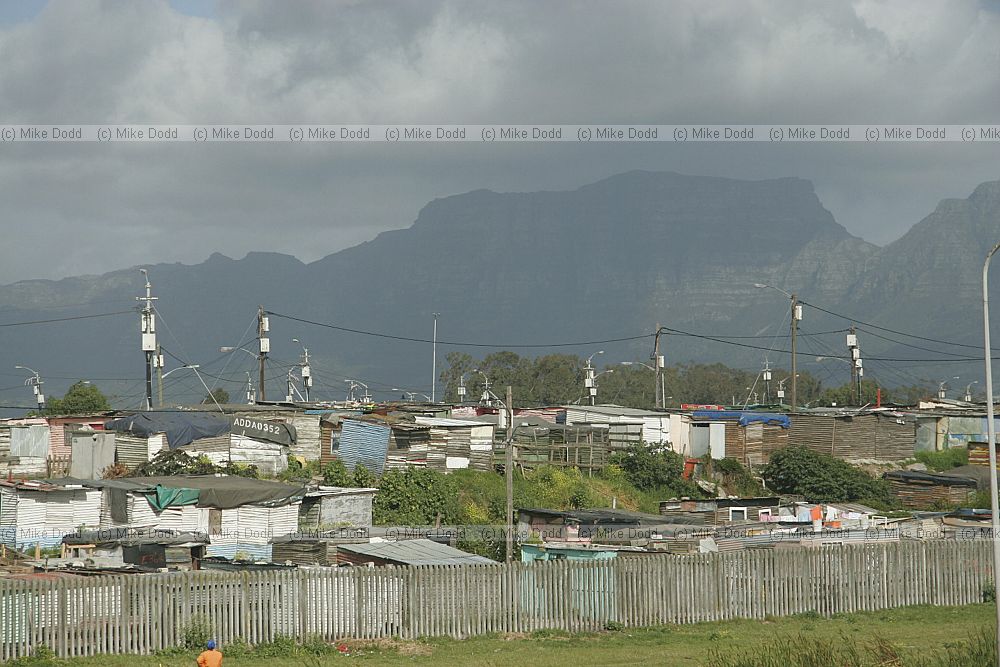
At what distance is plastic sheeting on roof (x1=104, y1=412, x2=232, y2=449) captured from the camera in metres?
45.6

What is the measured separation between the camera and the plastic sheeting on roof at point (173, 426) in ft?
150

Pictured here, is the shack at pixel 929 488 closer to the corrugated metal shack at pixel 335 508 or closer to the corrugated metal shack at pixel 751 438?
the corrugated metal shack at pixel 751 438

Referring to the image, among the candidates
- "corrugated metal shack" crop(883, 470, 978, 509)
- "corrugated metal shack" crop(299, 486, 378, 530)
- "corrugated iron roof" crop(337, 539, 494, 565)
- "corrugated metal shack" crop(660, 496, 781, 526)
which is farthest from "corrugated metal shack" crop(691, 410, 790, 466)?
"corrugated iron roof" crop(337, 539, 494, 565)

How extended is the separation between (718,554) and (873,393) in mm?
138972

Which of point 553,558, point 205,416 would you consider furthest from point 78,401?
point 553,558

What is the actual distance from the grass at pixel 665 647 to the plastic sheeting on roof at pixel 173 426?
24.0 m

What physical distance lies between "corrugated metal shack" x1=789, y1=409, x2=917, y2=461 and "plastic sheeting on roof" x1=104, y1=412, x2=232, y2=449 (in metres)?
32.0

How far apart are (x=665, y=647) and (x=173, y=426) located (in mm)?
27417

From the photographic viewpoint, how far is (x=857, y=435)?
205ft

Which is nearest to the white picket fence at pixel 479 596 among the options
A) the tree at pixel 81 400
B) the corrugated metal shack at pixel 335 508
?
the corrugated metal shack at pixel 335 508

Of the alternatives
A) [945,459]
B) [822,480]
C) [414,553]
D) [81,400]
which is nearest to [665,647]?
[414,553]

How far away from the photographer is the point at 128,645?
2245 cm

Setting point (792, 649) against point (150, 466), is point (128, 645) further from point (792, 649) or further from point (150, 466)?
point (150, 466)

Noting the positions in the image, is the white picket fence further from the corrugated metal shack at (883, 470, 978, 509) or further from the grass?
the corrugated metal shack at (883, 470, 978, 509)
